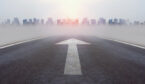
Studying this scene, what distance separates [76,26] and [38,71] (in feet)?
171

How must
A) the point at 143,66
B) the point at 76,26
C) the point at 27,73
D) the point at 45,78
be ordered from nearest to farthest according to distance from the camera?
the point at 45,78 → the point at 27,73 → the point at 143,66 → the point at 76,26

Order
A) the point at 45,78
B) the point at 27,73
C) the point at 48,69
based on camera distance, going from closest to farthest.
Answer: the point at 45,78, the point at 27,73, the point at 48,69

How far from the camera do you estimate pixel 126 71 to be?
15.0 feet

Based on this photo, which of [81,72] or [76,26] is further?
[76,26]

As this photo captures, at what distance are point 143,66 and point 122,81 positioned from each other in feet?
5.34

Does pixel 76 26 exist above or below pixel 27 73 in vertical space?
below

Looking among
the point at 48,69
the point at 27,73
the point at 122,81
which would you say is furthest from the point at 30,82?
the point at 122,81

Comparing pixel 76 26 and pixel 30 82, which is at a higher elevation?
pixel 30 82

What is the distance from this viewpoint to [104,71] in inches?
178

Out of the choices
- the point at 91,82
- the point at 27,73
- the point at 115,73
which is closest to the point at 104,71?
the point at 115,73

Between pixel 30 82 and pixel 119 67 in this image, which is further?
pixel 119 67

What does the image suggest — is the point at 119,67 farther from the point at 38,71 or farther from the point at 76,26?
the point at 76,26

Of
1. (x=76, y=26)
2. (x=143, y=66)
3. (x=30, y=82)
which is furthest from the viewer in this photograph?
(x=76, y=26)

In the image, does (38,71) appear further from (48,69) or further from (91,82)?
(91,82)
